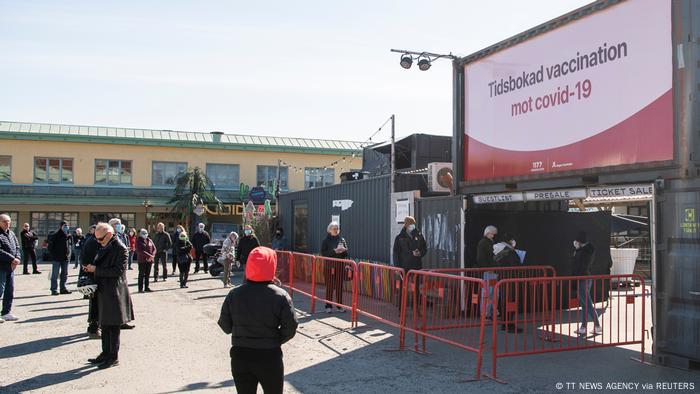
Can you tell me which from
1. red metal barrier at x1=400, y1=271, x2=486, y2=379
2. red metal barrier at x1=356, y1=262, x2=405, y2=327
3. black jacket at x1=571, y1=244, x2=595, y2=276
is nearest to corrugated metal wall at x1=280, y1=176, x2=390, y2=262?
red metal barrier at x1=356, y1=262, x2=405, y2=327

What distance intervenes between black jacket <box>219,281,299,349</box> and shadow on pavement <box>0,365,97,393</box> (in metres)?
3.22

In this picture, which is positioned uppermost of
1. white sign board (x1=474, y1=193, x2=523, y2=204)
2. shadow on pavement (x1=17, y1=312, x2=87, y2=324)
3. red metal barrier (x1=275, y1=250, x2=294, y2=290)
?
white sign board (x1=474, y1=193, x2=523, y2=204)

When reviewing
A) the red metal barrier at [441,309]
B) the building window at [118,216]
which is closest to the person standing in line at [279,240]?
the red metal barrier at [441,309]

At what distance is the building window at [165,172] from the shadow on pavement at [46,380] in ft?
100

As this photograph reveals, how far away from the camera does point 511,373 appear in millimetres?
6922

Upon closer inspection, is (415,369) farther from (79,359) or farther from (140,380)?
(79,359)

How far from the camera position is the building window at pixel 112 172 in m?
35.4

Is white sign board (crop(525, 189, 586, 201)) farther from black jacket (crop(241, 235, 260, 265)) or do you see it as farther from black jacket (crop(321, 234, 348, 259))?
black jacket (crop(241, 235, 260, 265))

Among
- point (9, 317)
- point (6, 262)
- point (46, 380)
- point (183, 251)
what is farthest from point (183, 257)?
point (46, 380)

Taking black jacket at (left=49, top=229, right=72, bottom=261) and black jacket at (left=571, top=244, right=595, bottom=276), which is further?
black jacket at (left=49, top=229, right=72, bottom=261)

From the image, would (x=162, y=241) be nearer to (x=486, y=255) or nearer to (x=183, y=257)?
(x=183, y=257)

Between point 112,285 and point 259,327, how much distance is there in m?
3.77

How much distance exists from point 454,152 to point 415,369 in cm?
535

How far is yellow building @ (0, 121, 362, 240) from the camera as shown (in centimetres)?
3384
